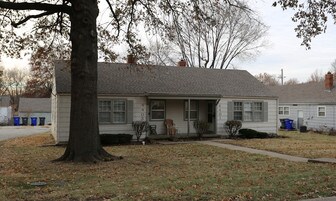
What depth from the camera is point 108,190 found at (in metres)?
7.94

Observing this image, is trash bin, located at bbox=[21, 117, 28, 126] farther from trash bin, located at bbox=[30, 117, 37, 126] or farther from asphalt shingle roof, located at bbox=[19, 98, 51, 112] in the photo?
asphalt shingle roof, located at bbox=[19, 98, 51, 112]

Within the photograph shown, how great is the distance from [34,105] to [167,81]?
41495mm

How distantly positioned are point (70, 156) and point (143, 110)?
9415mm

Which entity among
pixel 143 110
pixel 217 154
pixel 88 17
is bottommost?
pixel 217 154

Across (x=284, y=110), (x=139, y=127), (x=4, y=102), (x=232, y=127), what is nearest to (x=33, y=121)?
(x=4, y=102)

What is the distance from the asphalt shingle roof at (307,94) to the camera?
32406 mm

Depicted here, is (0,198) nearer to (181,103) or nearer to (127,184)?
(127,184)

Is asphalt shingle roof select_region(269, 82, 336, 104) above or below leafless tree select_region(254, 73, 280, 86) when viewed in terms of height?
below

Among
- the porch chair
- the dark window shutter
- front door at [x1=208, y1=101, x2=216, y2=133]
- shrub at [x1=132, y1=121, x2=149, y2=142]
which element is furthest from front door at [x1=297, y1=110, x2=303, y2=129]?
the dark window shutter

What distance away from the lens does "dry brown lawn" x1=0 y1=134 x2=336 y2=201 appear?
24.8 feet

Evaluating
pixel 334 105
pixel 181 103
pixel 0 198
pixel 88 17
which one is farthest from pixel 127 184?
pixel 334 105

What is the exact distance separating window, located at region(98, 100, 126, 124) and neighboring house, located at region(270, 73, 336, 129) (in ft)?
60.2

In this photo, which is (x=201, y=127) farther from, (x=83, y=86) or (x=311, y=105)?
(x=311, y=105)

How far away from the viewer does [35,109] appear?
5962 cm
